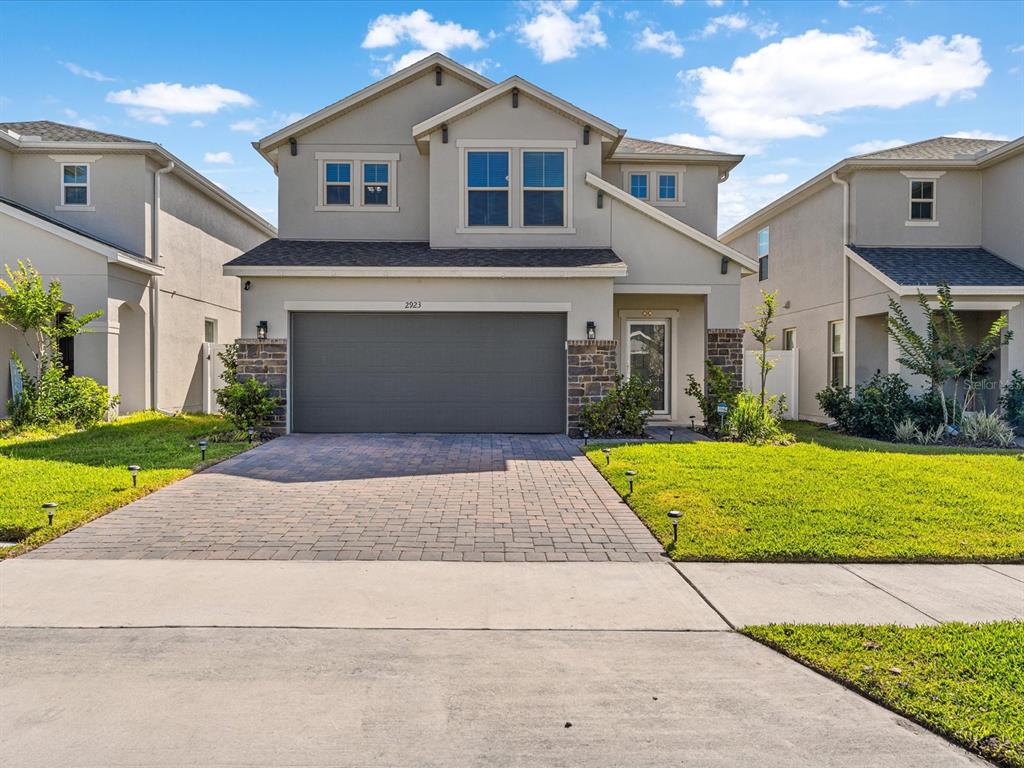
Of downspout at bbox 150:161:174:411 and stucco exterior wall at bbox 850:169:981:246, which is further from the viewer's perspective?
downspout at bbox 150:161:174:411

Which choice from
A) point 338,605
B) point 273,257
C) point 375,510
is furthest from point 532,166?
point 338,605

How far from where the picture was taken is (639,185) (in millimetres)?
17203

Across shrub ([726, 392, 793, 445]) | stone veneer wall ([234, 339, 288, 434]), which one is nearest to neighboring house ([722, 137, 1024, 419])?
shrub ([726, 392, 793, 445])

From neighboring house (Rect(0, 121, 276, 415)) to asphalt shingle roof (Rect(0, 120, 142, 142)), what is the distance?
0.02 metres

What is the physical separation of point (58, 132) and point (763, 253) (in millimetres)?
19738

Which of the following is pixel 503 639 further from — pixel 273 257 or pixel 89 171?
pixel 89 171

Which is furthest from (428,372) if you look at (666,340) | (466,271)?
(666,340)

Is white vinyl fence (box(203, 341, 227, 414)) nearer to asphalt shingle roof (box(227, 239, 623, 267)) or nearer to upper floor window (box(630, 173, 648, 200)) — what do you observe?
asphalt shingle roof (box(227, 239, 623, 267))

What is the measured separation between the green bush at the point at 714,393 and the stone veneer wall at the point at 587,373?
1.77 meters

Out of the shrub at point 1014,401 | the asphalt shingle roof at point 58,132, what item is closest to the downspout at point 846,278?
the shrub at point 1014,401

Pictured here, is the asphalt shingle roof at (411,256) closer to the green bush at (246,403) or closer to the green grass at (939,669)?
the green bush at (246,403)

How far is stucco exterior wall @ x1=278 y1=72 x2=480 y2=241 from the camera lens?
15.7 m

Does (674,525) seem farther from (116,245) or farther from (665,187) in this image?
(116,245)

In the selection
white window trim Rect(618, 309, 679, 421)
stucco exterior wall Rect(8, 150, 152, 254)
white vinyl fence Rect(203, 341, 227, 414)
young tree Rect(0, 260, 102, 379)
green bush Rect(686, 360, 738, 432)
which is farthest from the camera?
white vinyl fence Rect(203, 341, 227, 414)
